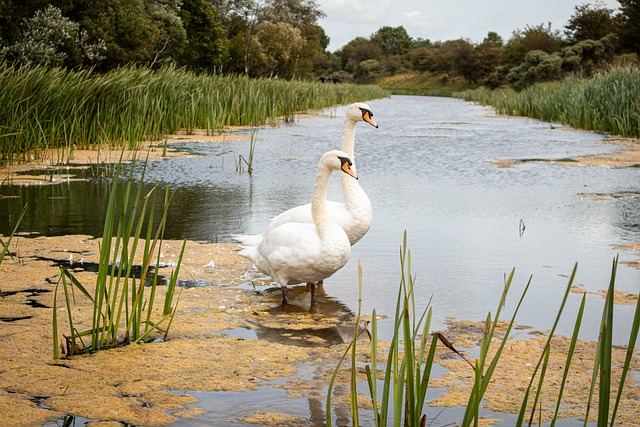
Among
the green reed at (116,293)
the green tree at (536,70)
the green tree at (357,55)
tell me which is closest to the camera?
the green reed at (116,293)

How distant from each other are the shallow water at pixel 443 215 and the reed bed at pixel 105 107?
1.05 m

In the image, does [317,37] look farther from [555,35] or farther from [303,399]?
[303,399]

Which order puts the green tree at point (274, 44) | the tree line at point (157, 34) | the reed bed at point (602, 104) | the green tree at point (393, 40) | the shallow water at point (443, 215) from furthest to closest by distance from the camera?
the green tree at point (393, 40), the green tree at point (274, 44), the tree line at point (157, 34), the reed bed at point (602, 104), the shallow water at point (443, 215)

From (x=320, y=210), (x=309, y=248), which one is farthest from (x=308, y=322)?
(x=320, y=210)

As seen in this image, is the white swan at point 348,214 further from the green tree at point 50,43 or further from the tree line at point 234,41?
the green tree at point 50,43

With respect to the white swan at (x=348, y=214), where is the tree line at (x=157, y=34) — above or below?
above

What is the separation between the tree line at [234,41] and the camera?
1033 inches

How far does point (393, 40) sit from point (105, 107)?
14404 cm

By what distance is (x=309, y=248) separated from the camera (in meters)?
5.39

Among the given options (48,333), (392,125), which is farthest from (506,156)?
(48,333)

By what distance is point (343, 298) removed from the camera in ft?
19.3

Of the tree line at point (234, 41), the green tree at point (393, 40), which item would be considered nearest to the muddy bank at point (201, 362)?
the tree line at point (234, 41)

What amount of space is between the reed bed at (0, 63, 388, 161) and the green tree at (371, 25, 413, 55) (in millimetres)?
130467

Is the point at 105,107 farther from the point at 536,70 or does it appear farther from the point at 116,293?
the point at 536,70
